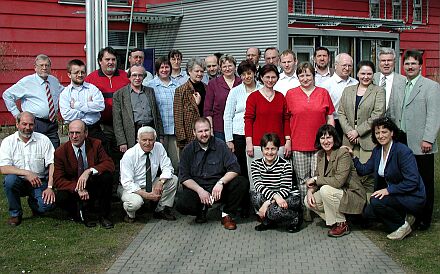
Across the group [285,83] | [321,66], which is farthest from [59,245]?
[321,66]

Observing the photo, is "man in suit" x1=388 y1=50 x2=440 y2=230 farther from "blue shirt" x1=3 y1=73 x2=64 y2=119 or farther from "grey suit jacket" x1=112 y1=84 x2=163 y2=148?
"blue shirt" x1=3 y1=73 x2=64 y2=119

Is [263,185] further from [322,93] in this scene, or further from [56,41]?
[56,41]

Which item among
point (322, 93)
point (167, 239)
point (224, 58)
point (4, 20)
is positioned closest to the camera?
point (167, 239)

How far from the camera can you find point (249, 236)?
714 centimetres

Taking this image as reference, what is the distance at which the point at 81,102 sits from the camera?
8031 millimetres

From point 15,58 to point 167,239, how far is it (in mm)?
10783

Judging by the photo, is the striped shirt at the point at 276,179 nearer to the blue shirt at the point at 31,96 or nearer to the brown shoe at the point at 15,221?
the brown shoe at the point at 15,221

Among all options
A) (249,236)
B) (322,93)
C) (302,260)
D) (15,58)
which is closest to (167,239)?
(249,236)

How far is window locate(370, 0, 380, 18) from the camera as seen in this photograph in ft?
79.7

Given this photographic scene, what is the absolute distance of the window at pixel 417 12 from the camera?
26062 mm

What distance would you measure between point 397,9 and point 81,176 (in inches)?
822

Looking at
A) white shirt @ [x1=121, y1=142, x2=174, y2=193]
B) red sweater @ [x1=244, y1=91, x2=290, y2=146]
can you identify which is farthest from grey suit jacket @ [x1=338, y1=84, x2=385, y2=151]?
white shirt @ [x1=121, y1=142, x2=174, y2=193]

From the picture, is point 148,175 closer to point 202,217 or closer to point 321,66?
point 202,217

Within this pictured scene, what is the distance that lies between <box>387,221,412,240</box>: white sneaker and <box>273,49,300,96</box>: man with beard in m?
2.35
